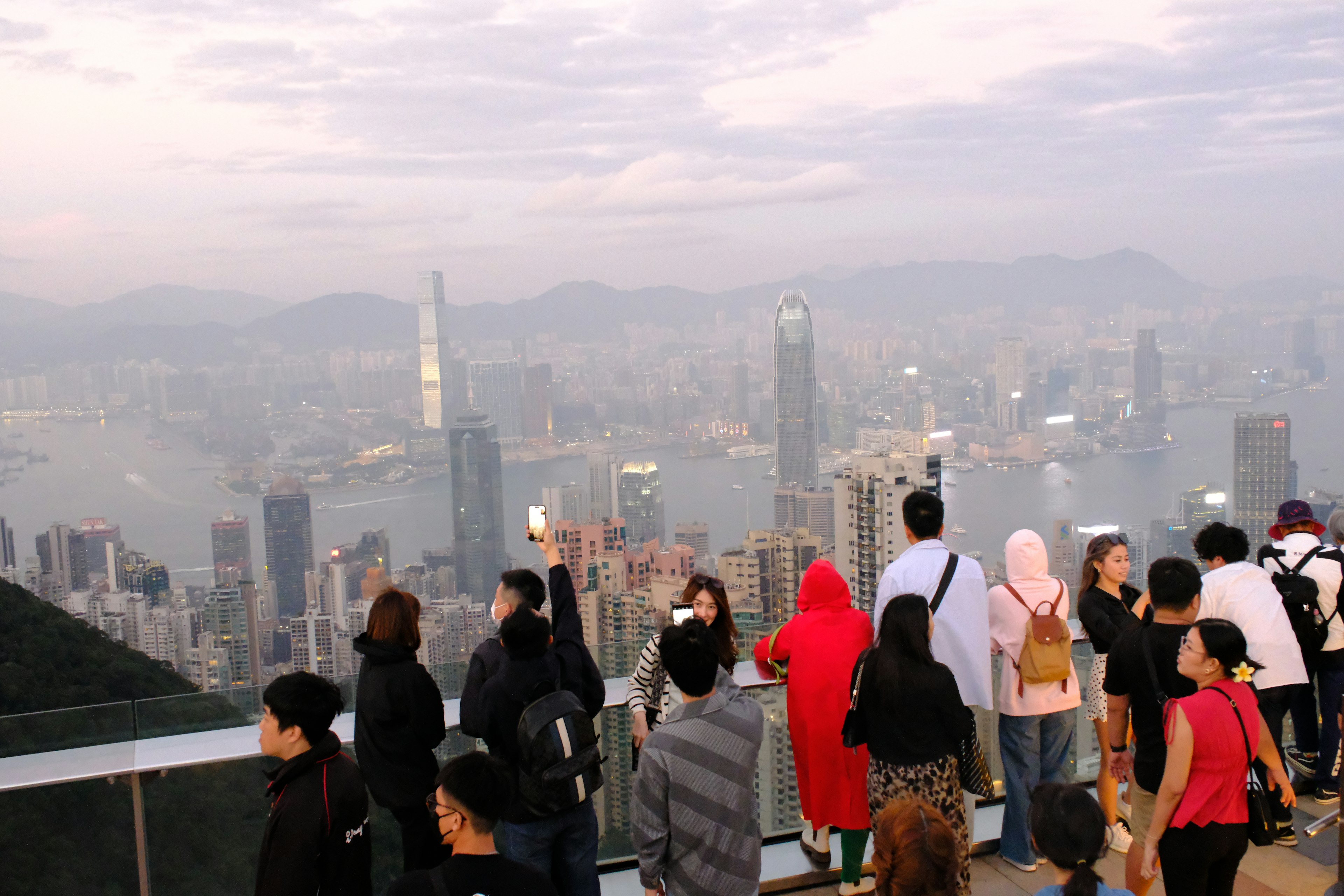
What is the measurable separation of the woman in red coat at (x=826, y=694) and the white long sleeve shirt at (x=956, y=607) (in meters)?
0.14

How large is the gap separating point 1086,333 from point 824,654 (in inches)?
1447

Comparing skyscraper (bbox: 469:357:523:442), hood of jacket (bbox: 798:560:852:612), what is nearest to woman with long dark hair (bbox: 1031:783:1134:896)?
hood of jacket (bbox: 798:560:852:612)

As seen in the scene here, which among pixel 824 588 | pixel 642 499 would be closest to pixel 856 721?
pixel 824 588

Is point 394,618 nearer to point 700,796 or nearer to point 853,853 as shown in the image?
point 700,796

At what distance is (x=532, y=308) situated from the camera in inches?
1837

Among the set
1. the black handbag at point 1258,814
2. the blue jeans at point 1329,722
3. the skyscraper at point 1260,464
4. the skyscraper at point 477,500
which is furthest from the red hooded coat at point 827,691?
the skyscraper at point 477,500

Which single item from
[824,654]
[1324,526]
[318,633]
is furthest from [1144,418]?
[824,654]

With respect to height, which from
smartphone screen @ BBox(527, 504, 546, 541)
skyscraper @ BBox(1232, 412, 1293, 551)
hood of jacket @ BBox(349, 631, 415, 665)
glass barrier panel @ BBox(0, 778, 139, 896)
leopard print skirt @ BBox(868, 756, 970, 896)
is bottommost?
skyscraper @ BBox(1232, 412, 1293, 551)

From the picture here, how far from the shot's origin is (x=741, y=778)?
207cm

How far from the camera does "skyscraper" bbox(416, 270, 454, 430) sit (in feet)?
136

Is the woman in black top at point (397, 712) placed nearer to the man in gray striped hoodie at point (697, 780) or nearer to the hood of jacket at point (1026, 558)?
the man in gray striped hoodie at point (697, 780)

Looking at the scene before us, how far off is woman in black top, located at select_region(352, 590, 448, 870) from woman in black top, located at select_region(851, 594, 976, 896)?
1193 mm

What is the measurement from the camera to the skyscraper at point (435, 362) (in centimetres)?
4156

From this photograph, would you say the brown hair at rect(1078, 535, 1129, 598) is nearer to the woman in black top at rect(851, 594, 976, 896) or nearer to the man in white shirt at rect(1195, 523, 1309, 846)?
the man in white shirt at rect(1195, 523, 1309, 846)
